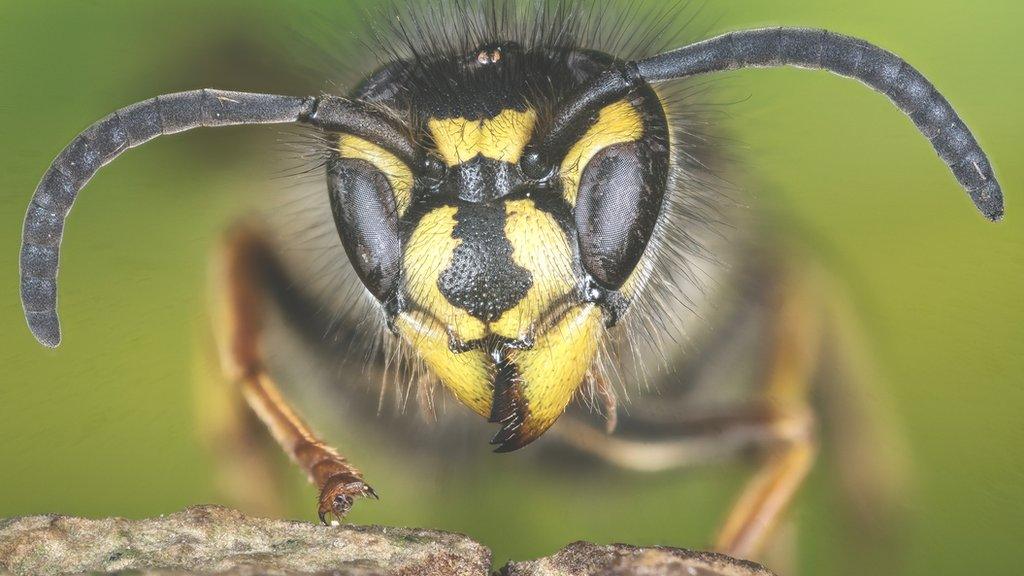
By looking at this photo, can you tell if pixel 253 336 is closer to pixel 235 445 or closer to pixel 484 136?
pixel 235 445

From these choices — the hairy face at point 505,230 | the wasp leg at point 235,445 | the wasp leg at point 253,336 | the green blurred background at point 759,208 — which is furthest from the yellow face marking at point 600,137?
the wasp leg at point 235,445

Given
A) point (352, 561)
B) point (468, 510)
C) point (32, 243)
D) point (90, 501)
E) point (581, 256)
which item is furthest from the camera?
point (468, 510)

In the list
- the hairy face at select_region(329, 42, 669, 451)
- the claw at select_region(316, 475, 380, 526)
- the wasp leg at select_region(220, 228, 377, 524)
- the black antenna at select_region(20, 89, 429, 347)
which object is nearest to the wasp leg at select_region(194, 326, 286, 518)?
the wasp leg at select_region(220, 228, 377, 524)

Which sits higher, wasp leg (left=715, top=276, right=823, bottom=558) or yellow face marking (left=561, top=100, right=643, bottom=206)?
yellow face marking (left=561, top=100, right=643, bottom=206)

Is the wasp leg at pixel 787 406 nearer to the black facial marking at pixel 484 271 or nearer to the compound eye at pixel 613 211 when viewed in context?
the compound eye at pixel 613 211

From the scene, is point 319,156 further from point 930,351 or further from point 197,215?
point 930,351

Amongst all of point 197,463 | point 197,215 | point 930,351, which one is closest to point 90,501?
point 197,463

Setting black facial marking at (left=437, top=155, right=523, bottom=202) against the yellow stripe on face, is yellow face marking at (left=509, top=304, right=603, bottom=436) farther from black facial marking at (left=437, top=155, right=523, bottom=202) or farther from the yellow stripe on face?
black facial marking at (left=437, top=155, right=523, bottom=202)
